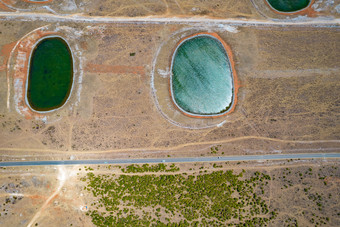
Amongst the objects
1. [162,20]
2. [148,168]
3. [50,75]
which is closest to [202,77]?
[162,20]

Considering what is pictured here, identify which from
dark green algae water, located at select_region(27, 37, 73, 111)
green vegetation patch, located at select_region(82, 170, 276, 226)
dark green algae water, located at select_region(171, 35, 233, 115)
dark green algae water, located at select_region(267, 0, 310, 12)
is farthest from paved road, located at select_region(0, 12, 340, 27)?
green vegetation patch, located at select_region(82, 170, 276, 226)

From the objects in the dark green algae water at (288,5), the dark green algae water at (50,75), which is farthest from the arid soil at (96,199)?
the dark green algae water at (288,5)

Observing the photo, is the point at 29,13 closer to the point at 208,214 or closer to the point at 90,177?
the point at 90,177

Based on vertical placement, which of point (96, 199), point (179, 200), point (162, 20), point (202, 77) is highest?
point (162, 20)

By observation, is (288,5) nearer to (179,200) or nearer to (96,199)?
(179,200)

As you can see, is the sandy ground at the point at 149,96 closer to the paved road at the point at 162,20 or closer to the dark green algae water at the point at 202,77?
the paved road at the point at 162,20
